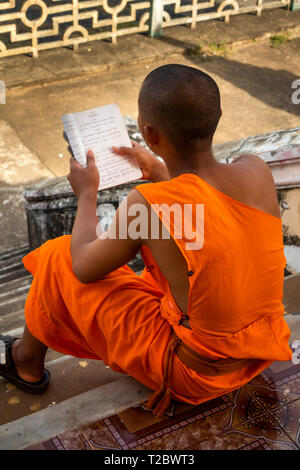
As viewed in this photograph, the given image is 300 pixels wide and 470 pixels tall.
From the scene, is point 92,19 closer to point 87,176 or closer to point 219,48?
point 219,48

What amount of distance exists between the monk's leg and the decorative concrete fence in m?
5.47

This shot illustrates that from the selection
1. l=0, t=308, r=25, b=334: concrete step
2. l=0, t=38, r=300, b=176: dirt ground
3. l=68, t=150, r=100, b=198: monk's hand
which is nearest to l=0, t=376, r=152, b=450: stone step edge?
l=68, t=150, r=100, b=198: monk's hand

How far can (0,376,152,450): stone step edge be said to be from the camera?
2102 mm

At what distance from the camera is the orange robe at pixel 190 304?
183 centimetres

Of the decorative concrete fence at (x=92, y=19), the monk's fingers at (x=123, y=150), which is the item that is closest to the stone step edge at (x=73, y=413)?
the monk's fingers at (x=123, y=150)

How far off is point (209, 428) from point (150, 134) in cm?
108

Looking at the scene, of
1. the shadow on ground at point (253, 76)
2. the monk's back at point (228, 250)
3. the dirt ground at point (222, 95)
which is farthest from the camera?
the shadow on ground at point (253, 76)

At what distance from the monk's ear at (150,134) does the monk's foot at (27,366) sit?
104 centimetres

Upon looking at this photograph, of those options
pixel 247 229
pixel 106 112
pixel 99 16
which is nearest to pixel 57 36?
pixel 99 16

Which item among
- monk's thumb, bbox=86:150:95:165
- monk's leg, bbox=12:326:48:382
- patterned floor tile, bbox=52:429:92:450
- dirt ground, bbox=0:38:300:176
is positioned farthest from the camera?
dirt ground, bbox=0:38:300:176

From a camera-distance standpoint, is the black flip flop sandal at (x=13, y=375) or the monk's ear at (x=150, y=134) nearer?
the monk's ear at (x=150, y=134)

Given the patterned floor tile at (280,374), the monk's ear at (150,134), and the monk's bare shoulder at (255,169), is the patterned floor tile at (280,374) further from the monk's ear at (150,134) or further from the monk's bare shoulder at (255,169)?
the monk's ear at (150,134)

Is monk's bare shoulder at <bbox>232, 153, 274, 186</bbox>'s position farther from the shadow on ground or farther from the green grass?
the green grass

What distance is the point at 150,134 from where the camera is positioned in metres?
1.91
